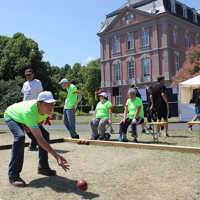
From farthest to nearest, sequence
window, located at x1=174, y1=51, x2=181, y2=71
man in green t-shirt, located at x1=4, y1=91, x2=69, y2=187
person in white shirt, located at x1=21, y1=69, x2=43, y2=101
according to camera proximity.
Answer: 1. window, located at x1=174, y1=51, x2=181, y2=71
2. person in white shirt, located at x1=21, y1=69, x2=43, y2=101
3. man in green t-shirt, located at x1=4, y1=91, x2=69, y2=187

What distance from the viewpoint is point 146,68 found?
4003 centimetres

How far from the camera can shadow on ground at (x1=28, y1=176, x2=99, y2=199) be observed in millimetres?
3308

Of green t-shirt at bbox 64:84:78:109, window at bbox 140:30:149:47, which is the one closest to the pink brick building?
window at bbox 140:30:149:47

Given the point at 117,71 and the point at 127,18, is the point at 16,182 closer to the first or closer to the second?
the point at 117,71

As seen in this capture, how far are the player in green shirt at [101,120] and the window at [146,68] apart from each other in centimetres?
3203

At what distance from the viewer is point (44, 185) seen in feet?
12.3

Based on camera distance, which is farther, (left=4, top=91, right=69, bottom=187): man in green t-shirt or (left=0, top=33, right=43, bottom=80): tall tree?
(left=0, top=33, right=43, bottom=80): tall tree

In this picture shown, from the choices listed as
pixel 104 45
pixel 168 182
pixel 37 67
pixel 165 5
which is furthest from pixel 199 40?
pixel 168 182

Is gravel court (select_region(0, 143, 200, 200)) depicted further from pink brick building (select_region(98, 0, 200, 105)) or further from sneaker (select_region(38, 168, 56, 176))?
pink brick building (select_region(98, 0, 200, 105))

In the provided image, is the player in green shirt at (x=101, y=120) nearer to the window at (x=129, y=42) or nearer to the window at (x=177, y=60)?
the window at (x=177, y=60)

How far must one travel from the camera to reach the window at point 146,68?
130 ft

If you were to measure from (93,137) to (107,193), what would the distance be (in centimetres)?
494

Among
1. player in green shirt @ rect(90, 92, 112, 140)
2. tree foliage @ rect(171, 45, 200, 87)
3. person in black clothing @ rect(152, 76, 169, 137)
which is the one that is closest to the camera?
player in green shirt @ rect(90, 92, 112, 140)

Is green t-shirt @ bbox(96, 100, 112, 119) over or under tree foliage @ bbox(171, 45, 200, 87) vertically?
under
